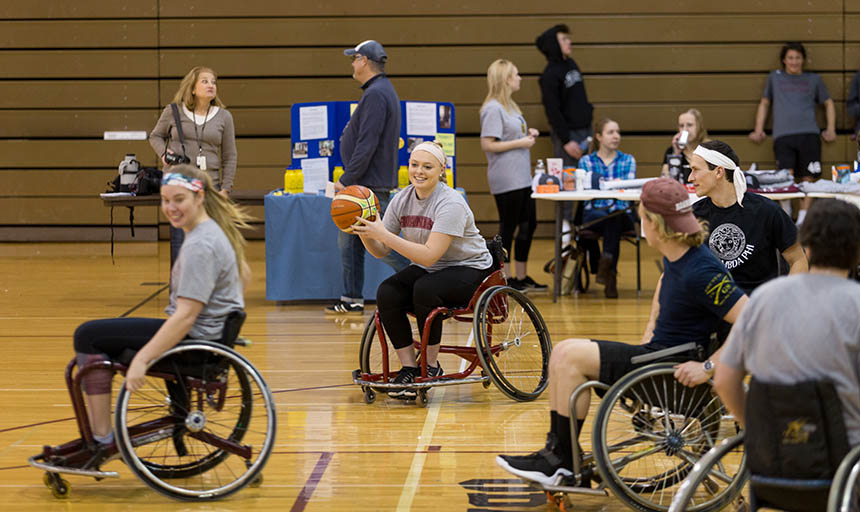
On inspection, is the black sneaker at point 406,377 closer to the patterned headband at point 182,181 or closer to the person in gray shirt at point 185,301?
the person in gray shirt at point 185,301

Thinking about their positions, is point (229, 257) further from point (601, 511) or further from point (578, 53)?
point (578, 53)

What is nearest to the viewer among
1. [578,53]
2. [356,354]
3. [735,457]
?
[735,457]

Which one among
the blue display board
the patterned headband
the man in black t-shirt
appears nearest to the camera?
the patterned headband

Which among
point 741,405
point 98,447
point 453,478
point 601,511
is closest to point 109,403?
point 98,447

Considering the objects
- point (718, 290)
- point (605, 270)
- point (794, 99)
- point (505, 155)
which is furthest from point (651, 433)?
point (794, 99)

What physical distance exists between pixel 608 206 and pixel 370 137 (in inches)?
74.9

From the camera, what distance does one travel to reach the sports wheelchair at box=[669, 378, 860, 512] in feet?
7.58

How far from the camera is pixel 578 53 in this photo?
395 inches

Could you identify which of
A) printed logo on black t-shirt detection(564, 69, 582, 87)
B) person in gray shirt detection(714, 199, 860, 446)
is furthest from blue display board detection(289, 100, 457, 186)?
person in gray shirt detection(714, 199, 860, 446)

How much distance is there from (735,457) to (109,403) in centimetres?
184

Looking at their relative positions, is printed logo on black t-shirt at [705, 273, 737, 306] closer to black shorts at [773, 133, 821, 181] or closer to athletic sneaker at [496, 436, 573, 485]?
athletic sneaker at [496, 436, 573, 485]

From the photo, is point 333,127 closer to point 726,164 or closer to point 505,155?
point 505,155

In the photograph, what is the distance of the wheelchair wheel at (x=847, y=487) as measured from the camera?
2.20m

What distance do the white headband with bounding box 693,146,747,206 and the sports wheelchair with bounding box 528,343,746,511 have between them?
1076mm
